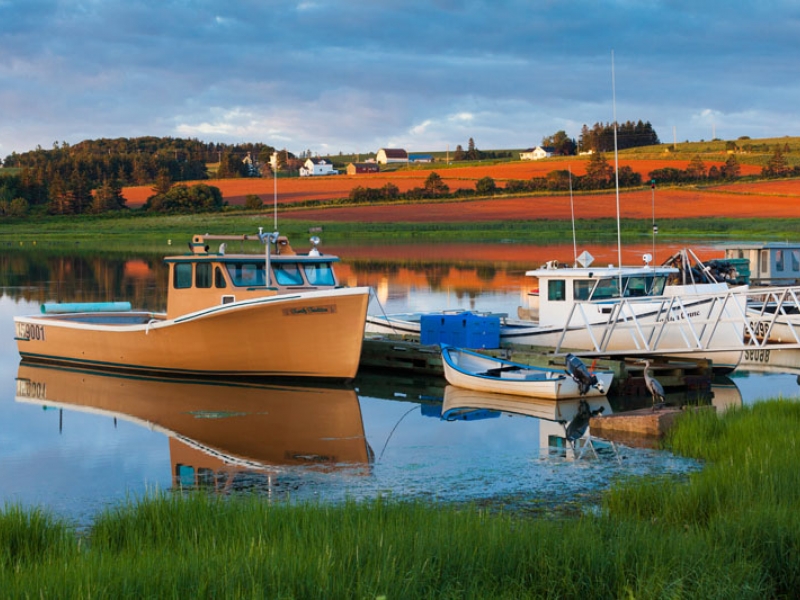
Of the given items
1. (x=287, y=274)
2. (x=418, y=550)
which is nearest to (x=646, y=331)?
(x=287, y=274)

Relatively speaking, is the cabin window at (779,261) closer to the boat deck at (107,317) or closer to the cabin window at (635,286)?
the cabin window at (635,286)

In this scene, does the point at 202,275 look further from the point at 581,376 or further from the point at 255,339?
the point at 581,376

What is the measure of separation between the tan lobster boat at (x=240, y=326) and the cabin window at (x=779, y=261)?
71.8ft

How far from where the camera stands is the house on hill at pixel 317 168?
183 m

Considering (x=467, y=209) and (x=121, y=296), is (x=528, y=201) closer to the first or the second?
(x=467, y=209)

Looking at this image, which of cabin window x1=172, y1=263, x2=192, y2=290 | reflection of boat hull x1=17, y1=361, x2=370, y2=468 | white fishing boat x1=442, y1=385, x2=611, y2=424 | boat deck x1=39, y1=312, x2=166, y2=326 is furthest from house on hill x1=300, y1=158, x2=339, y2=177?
white fishing boat x1=442, y1=385, x2=611, y2=424

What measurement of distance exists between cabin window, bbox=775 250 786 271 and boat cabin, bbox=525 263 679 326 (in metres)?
15.9

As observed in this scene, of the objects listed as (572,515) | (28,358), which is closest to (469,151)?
(28,358)

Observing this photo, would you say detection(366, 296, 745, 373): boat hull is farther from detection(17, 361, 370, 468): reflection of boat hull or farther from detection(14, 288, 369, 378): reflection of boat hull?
detection(17, 361, 370, 468): reflection of boat hull

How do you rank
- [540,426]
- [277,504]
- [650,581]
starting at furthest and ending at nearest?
[540,426]
[277,504]
[650,581]

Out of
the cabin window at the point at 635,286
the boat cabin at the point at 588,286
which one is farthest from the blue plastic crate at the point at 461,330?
the cabin window at the point at 635,286

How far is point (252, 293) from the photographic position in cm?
2347

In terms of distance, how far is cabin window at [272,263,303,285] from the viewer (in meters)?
24.3

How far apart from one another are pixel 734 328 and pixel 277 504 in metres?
13.7
